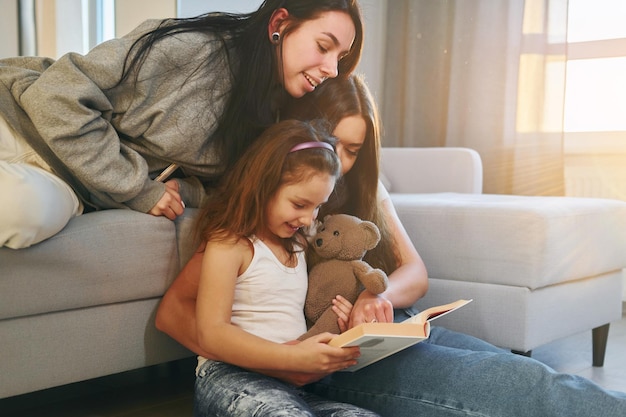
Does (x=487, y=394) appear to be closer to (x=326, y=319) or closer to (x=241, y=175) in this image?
(x=326, y=319)

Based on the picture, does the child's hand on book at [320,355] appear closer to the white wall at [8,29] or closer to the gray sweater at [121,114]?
the gray sweater at [121,114]

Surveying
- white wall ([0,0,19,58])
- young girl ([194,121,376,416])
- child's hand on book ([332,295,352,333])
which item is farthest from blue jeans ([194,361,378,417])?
white wall ([0,0,19,58])

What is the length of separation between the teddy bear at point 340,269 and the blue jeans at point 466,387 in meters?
0.10

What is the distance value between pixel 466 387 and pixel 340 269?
28 cm

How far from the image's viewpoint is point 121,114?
1.38 m

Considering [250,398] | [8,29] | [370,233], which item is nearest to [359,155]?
[370,233]

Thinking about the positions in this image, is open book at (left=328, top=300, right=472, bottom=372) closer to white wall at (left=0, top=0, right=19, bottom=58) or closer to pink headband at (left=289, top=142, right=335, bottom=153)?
pink headband at (left=289, top=142, right=335, bottom=153)

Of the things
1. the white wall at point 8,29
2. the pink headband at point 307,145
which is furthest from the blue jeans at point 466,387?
the white wall at point 8,29

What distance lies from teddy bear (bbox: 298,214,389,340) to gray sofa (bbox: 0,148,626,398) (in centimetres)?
25

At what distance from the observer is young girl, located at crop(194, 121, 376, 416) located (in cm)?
108

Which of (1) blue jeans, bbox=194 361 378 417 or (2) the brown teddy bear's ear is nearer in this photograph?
(1) blue jeans, bbox=194 361 378 417

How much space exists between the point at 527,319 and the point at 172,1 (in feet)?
6.16

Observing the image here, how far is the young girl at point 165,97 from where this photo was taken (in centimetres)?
126

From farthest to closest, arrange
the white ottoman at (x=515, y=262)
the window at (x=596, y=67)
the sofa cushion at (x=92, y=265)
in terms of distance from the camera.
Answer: the window at (x=596, y=67), the white ottoman at (x=515, y=262), the sofa cushion at (x=92, y=265)
